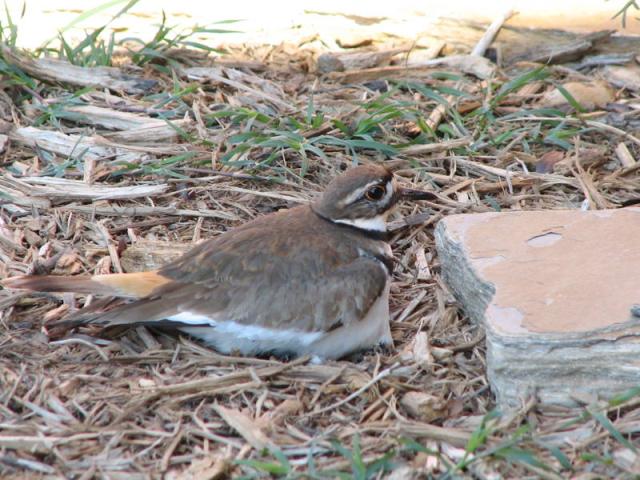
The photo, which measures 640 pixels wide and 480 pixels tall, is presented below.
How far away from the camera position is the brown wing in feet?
14.6

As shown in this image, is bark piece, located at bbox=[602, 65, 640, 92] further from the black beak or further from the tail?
the tail

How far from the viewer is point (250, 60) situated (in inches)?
266

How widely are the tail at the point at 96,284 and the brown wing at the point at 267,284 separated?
3.0 inches

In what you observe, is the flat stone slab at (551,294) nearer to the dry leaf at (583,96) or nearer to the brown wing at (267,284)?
the brown wing at (267,284)

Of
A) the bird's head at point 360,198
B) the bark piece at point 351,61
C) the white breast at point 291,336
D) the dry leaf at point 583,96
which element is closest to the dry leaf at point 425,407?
the white breast at point 291,336

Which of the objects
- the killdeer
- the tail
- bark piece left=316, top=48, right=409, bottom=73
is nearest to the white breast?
the killdeer

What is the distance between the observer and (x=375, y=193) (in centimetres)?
498

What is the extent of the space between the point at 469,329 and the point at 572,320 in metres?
0.72

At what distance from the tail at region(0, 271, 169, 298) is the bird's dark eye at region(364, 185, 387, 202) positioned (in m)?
1.10

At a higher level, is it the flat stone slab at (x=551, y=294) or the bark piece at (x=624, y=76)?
the bark piece at (x=624, y=76)

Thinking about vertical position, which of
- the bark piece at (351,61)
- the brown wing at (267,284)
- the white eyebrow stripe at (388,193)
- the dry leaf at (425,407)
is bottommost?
the dry leaf at (425,407)

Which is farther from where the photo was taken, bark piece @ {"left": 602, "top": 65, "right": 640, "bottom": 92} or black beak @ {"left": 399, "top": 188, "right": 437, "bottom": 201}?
bark piece @ {"left": 602, "top": 65, "right": 640, "bottom": 92}

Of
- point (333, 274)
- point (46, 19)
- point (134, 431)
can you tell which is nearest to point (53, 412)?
point (134, 431)

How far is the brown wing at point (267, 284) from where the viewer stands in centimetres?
446
